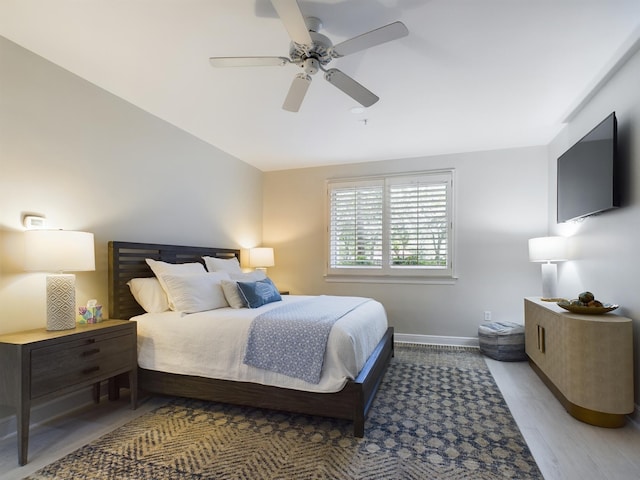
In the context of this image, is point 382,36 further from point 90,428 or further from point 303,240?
point 303,240

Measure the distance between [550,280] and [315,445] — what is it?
3.25 meters

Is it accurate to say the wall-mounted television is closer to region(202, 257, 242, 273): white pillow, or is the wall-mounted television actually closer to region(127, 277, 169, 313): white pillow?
region(202, 257, 242, 273): white pillow

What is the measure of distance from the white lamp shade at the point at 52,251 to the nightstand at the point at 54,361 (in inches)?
17.0

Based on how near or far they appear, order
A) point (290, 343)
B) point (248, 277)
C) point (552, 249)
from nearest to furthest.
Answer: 1. point (290, 343)
2. point (552, 249)
3. point (248, 277)

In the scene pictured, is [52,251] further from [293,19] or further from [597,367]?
[597,367]

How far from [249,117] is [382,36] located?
1977 mm

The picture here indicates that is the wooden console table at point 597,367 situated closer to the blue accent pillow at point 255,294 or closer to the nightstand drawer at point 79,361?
the blue accent pillow at point 255,294

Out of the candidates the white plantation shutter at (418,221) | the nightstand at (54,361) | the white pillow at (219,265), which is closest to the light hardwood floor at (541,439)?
the nightstand at (54,361)

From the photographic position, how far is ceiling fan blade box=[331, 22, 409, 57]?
179 centimetres

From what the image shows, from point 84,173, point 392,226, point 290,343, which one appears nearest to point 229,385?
point 290,343

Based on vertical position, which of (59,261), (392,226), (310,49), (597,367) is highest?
(310,49)

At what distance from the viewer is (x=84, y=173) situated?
113 inches

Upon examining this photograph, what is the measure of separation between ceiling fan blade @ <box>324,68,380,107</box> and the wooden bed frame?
1.93m

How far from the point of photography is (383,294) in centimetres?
494
